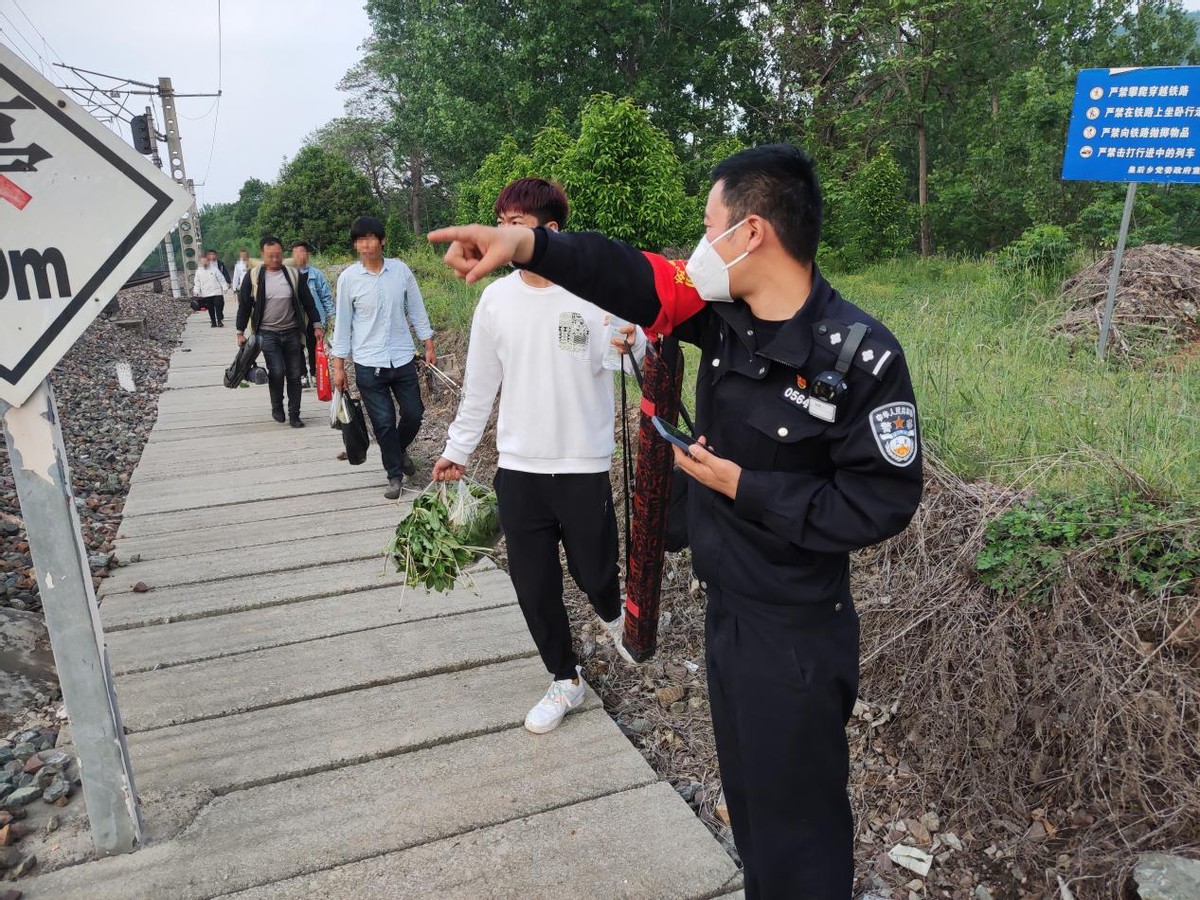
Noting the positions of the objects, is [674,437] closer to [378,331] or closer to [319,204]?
[378,331]

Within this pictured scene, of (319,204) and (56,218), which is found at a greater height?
(319,204)

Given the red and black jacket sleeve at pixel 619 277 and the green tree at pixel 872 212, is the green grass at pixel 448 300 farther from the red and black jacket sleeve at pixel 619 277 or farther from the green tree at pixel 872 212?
the green tree at pixel 872 212

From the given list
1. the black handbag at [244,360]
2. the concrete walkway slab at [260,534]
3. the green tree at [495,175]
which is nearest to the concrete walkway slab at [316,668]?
the concrete walkway slab at [260,534]

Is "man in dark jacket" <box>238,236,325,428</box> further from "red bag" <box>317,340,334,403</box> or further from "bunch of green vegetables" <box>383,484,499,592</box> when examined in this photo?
"bunch of green vegetables" <box>383,484,499,592</box>

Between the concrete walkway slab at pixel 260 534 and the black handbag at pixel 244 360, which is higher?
the black handbag at pixel 244 360

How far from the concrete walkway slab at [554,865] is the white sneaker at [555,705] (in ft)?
1.50

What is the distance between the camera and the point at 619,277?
1806mm

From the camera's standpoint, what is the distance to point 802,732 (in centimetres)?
181

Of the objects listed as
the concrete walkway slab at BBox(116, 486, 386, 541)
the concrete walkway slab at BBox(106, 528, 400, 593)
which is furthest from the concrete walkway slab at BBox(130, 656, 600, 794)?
the concrete walkway slab at BBox(116, 486, 386, 541)

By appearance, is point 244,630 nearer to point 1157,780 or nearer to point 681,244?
point 1157,780

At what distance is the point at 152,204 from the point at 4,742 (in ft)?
7.50

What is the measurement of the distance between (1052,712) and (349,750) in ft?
8.01

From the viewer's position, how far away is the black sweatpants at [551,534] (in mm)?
2986

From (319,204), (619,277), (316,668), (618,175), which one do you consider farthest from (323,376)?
(319,204)
